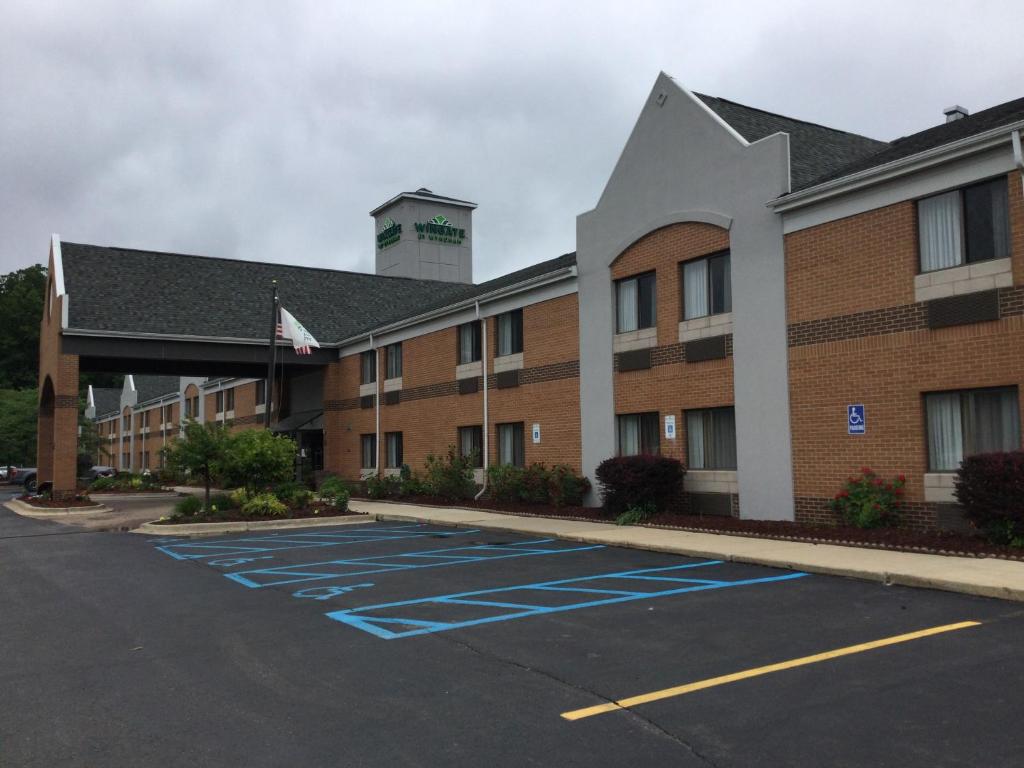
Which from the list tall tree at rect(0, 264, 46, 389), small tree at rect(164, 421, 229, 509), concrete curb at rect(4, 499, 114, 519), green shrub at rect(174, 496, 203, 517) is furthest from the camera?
tall tree at rect(0, 264, 46, 389)

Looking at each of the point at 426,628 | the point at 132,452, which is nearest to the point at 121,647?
the point at 426,628

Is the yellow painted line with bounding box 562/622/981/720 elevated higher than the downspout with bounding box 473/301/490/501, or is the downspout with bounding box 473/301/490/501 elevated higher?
the downspout with bounding box 473/301/490/501

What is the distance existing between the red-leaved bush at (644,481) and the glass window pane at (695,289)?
3352 mm

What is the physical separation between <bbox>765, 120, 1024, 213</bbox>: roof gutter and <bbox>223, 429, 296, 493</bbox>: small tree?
13967 millimetres

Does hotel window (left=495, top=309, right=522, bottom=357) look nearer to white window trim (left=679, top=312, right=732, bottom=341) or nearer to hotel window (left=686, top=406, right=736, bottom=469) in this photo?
white window trim (left=679, top=312, right=732, bottom=341)

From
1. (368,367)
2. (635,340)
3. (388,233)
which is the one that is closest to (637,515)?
(635,340)

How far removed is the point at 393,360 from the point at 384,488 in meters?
5.16

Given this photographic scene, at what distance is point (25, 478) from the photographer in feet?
Answer: 159

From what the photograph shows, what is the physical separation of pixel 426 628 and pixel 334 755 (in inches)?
141

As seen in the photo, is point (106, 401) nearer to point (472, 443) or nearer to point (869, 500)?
point (472, 443)

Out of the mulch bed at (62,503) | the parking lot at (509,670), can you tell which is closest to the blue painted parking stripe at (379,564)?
the parking lot at (509,670)

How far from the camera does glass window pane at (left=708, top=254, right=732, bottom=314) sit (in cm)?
1838

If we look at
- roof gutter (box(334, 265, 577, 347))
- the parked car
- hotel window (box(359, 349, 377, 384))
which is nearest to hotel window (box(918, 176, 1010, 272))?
roof gutter (box(334, 265, 577, 347))

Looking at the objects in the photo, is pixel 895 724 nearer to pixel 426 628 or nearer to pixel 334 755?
pixel 334 755
